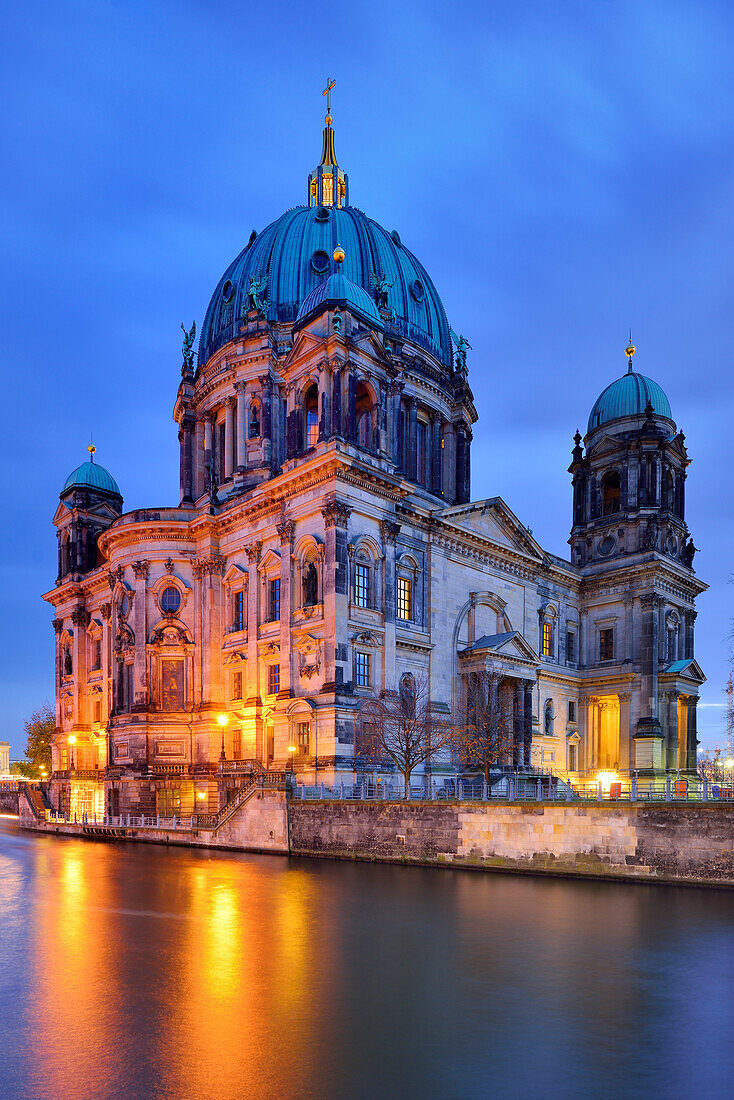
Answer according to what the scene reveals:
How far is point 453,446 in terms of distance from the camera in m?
68.4

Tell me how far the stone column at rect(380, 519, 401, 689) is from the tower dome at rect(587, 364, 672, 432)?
29.3m

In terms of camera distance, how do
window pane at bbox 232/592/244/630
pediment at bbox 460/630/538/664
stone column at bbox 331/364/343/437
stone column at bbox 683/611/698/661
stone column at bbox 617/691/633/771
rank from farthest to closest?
stone column at bbox 683/611/698/661, stone column at bbox 617/691/633/771, window pane at bbox 232/592/244/630, pediment at bbox 460/630/538/664, stone column at bbox 331/364/343/437

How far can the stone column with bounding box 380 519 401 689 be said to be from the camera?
4859 cm

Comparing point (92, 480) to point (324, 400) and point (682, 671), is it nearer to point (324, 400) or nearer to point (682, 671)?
point (324, 400)

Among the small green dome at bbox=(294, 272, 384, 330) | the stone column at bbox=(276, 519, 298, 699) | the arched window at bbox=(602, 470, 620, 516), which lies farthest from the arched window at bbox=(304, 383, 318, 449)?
the arched window at bbox=(602, 470, 620, 516)

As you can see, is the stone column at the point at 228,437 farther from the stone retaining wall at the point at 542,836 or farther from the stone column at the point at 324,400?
the stone retaining wall at the point at 542,836

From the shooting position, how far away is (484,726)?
48438 mm

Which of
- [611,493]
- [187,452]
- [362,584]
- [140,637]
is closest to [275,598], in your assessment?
[362,584]

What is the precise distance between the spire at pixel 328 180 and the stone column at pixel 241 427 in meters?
23.7

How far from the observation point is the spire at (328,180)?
78.1 m

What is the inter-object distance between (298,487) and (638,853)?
2818 centimetres

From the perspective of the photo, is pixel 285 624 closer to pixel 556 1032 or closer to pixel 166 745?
pixel 166 745

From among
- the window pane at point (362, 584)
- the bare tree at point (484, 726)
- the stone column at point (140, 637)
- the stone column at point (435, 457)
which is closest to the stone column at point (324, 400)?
the window pane at point (362, 584)

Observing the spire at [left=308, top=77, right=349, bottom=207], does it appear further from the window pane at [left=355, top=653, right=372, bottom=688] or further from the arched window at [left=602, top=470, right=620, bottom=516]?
the window pane at [left=355, top=653, right=372, bottom=688]
